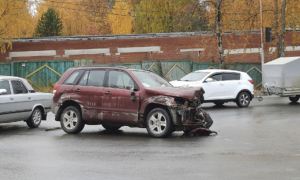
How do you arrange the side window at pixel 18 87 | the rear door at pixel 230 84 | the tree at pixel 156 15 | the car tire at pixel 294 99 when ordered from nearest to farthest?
1. the side window at pixel 18 87
2. the rear door at pixel 230 84
3. the car tire at pixel 294 99
4. the tree at pixel 156 15

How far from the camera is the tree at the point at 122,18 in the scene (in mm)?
60500

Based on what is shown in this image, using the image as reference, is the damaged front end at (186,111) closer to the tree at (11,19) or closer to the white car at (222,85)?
the white car at (222,85)

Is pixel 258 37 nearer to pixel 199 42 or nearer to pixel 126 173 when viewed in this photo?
pixel 199 42

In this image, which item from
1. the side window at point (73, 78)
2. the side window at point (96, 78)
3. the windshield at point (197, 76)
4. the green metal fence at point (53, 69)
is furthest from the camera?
the green metal fence at point (53, 69)

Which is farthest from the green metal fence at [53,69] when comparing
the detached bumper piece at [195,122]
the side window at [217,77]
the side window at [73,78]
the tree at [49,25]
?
the detached bumper piece at [195,122]

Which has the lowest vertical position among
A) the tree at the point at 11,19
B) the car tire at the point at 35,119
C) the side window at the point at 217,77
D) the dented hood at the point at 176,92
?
the car tire at the point at 35,119

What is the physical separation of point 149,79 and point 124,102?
38.8 inches

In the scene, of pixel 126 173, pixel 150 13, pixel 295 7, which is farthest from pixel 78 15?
pixel 126 173

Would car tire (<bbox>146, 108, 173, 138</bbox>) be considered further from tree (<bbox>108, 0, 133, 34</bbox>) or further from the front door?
tree (<bbox>108, 0, 133, 34</bbox>)

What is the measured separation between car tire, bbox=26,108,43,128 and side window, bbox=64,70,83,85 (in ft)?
7.70

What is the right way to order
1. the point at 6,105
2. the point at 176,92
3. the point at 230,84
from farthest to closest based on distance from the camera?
the point at 230,84 → the point at 6,105 → the point at 176,92

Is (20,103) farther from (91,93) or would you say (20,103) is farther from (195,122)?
(195,122)

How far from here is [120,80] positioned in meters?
13.9

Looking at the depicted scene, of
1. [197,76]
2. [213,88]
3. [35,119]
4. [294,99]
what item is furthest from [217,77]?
[35,119]
